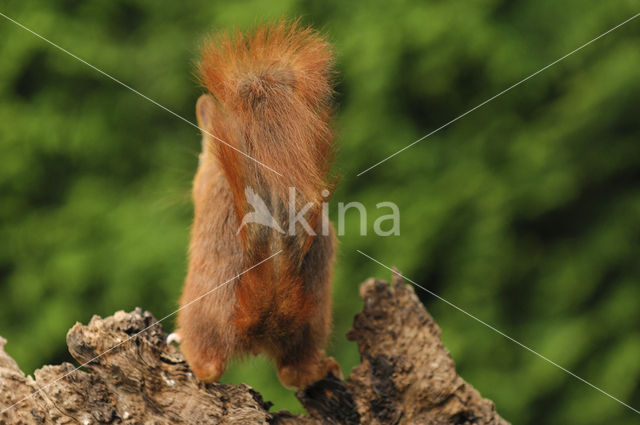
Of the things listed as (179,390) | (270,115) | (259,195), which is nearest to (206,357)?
(179,390)

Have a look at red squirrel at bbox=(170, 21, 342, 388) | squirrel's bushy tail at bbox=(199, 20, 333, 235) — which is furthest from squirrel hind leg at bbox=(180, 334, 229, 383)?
squirrel's bushy tail at bbox=(199, 20, 333, 235)

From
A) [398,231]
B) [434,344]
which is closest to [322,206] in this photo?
[434,344]

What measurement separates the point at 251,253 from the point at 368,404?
0.52 m

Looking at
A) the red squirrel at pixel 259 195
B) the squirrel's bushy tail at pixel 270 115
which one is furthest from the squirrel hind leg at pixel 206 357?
the squirrel's bushy tail at pixel 270 115

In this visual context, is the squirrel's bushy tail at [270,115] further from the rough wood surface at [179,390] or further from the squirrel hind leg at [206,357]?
the rough wood surface at [179,390]

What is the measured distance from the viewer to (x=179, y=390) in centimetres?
145

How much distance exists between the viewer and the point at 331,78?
A: 51.1 inches

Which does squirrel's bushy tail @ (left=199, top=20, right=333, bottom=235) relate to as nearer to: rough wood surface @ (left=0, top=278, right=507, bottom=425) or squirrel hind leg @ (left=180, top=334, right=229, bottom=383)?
squirrel hind leg @ (left=180, top=334, right=229, bottom=383)

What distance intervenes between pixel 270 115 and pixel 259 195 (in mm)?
135

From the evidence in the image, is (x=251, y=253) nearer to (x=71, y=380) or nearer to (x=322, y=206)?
(x=322, y=206)

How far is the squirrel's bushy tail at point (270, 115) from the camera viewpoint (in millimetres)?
1212

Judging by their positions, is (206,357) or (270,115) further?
(206,357)

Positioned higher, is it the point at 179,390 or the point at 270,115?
the point at 270,115

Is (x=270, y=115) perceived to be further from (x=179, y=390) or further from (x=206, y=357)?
(x=179, y=390)
